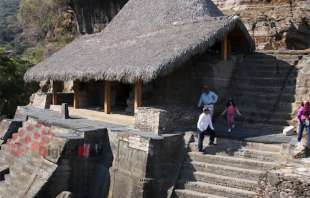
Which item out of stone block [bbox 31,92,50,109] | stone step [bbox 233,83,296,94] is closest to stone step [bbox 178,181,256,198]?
stone step [bbox 233,83,296,94]

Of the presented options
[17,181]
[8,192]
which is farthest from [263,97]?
[8,192]

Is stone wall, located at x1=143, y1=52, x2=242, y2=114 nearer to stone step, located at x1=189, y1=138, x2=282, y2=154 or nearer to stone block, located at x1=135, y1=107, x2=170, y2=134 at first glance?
stone block, located at x1=135, y1=107, x2=170, y2=134

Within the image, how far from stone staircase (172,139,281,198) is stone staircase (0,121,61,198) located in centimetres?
305

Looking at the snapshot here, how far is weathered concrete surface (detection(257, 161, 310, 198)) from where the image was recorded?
5029mm

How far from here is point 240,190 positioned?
816cm

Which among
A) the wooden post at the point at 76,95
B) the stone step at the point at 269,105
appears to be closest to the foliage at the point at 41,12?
the wooden post at the point at 76,95

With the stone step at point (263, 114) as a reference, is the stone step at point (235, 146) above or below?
below

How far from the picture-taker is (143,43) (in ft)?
41.2

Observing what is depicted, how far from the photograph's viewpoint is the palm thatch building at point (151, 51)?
1087 cm

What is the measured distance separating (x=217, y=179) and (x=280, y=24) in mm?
12593

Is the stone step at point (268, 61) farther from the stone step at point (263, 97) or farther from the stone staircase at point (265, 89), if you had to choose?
the stone step at point (263, 97)

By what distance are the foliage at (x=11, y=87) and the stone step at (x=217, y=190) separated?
16.1 meters

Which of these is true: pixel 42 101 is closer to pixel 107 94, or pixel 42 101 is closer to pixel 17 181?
pixel 107 94

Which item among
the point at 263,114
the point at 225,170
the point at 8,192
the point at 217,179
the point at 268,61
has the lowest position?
the point at 8,192
